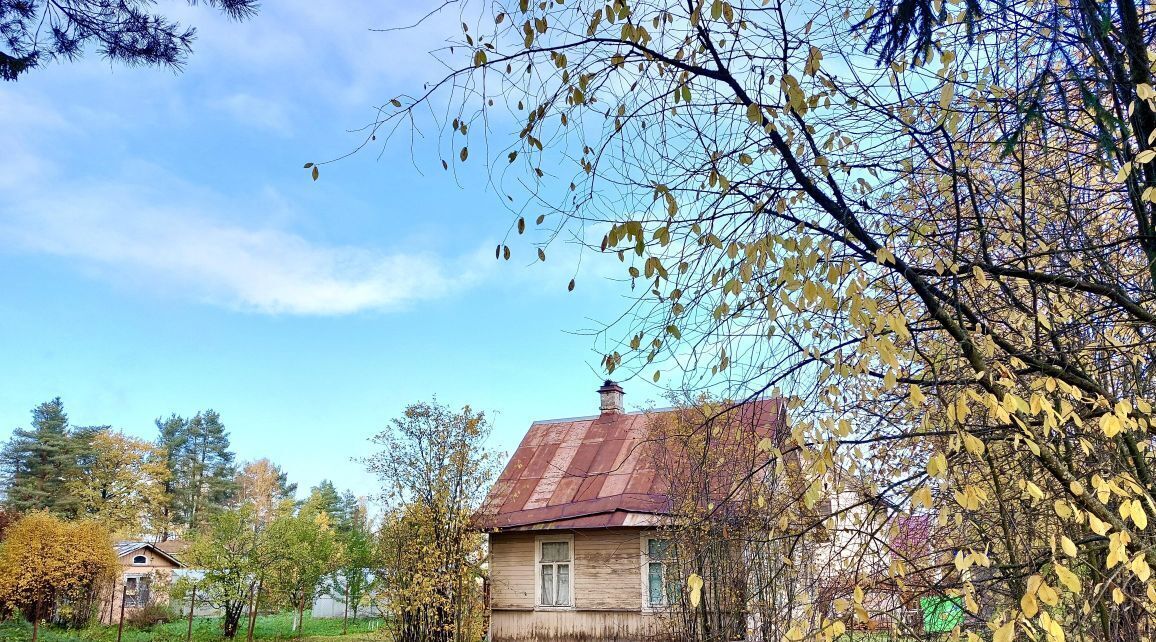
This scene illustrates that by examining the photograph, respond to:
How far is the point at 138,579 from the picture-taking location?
97.7ft

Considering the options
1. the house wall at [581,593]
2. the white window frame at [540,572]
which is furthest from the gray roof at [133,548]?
the white window frame at [540,572]

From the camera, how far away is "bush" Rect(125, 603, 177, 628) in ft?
83.7

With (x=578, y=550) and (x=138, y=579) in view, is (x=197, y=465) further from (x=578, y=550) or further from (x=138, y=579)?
(x=578, y=550)

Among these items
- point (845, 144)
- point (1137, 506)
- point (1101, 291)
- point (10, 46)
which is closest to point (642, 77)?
point (845, 144)

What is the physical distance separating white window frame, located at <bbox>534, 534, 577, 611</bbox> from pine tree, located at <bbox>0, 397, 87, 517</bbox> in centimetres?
3190

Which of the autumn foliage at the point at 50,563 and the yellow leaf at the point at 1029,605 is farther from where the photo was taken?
the autumn foliage at the point at 50,563

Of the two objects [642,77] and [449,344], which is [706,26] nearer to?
[642,77]

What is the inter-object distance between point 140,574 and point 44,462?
15529 millimetres

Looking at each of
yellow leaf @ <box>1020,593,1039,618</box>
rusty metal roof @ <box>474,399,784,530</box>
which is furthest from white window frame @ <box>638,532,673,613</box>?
yellow leaf @ <box>1020,593,1039,618</box>

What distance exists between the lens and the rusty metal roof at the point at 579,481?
43.5 feet

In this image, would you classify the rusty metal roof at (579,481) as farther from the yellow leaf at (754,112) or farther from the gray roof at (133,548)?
the gray roof at (133,548)

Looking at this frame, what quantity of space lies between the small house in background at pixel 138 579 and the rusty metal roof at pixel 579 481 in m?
15.9

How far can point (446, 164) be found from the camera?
3.18 metres

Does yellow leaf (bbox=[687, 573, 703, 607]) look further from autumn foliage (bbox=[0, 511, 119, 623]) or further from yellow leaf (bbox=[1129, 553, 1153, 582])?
autumn foliage (bbox=[0, 511, 119, 623])
